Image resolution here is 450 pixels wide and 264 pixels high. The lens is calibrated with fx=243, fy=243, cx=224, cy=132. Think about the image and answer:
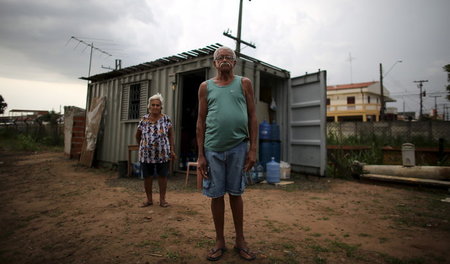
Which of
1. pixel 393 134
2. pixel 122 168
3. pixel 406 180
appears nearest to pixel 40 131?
pixel 122 168

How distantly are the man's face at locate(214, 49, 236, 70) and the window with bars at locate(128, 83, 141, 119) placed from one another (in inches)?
230

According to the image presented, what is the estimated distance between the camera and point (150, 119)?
3762 mm

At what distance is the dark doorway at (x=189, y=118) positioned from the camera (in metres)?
7.71

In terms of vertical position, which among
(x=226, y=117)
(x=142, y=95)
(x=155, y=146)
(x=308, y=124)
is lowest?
(x=155, y=146)

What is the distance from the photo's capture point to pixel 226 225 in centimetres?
293

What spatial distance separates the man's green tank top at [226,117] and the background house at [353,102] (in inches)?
1085

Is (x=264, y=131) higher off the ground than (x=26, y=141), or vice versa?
(x=264, y=131)

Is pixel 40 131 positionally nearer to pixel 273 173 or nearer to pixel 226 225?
pixel 273 173

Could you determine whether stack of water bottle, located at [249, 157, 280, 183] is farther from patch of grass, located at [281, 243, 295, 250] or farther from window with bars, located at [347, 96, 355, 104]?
window with bars, located at [347, 96, 355, 104]

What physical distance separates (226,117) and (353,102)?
34222 mm

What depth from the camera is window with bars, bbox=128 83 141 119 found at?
743 cm

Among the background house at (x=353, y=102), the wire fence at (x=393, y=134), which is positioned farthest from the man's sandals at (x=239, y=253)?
the background house at (x=353, y=102)

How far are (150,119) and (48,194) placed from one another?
265cm

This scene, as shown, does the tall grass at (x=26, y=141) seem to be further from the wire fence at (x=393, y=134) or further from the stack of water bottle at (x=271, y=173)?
the wire fence at (x=393, y=134)
